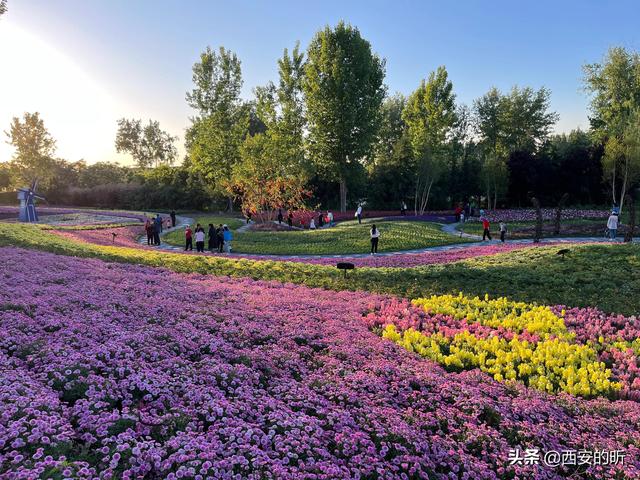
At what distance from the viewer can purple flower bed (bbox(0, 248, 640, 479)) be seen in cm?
424

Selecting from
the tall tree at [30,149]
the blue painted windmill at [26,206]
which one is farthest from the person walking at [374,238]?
the tall tree at [30,149]

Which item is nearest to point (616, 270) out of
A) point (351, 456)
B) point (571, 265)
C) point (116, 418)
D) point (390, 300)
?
point (571, 265)

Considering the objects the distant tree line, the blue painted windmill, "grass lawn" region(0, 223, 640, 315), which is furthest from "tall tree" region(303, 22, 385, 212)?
"grass lawn" region(0, 223, 640, 315)

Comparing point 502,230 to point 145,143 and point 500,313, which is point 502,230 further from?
point 145,143

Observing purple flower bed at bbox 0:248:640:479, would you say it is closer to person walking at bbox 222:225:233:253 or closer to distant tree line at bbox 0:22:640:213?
person walking at bbox 222:225:233:253

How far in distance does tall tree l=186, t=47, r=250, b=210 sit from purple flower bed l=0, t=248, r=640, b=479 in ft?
177

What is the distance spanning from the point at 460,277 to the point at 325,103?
132 feet

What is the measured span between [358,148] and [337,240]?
24.2 metres

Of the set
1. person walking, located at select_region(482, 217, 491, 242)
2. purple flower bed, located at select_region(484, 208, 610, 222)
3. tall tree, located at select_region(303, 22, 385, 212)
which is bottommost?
person walking, located at select_region(482, 217, 491, 242)

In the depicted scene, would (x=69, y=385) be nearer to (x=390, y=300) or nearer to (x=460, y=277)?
(x=390, y=300)

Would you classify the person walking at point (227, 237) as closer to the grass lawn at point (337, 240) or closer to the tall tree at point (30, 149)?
the grass lawn at point (337, 240)

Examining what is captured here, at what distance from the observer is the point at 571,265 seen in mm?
16172

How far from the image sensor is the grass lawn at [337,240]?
27531mm

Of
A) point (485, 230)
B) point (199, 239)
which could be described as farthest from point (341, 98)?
point (199, 239)
